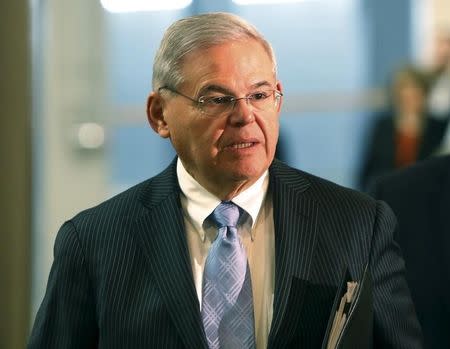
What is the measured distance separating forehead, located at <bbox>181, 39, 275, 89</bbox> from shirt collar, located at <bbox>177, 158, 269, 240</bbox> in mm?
219

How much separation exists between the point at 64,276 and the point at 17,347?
1.68ft

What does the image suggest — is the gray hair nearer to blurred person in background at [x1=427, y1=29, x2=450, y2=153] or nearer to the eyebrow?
the eyebrow

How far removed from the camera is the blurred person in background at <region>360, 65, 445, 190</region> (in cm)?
621

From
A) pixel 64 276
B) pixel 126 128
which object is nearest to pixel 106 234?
pixel 64 276

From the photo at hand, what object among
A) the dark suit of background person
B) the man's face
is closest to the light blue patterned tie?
the man's face

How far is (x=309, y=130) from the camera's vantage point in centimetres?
775

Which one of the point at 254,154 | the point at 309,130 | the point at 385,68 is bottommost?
the point at 309,130

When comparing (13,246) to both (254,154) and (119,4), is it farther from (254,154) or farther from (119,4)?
(119,4)

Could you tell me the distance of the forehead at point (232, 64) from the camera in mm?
1777

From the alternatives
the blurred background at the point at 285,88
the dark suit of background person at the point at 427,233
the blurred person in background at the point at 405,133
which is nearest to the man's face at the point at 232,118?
Result: the dark suit of background person at the point at 427,233

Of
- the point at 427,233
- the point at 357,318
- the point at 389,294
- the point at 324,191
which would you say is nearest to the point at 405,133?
the point at 427,233

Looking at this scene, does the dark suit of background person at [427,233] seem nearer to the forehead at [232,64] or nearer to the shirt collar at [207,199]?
the shirt collar at [207,199]

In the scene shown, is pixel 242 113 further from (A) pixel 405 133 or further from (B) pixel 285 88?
(B) pixel 285 88

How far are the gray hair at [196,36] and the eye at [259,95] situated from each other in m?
0.07
